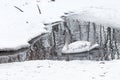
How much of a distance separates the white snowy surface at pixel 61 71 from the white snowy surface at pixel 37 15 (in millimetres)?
4053

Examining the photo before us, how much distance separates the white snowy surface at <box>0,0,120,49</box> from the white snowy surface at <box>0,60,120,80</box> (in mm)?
4053

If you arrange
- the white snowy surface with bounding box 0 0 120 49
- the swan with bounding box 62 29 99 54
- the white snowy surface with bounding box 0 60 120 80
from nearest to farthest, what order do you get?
the white snowy surface with bounding box 0 60 120 80 → the swan with bounding box 62 29 99 54 → the white snowy surface with bounding box 0 0 120 49

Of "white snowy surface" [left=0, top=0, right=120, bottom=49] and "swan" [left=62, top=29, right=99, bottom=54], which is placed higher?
"white snowy surface" [left=0, top=0, right=120, bottom=49]

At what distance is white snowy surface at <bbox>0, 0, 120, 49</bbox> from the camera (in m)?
16.0

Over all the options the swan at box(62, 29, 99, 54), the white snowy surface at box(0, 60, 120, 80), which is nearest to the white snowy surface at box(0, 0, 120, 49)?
the swan at box(62, 29, 99, 54)

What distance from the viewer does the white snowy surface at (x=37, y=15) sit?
52.4 ft

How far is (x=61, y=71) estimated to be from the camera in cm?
871

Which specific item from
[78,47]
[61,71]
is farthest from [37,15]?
[61,71]

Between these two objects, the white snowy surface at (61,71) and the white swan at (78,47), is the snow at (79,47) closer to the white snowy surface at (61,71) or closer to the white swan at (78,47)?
the white swan at (78,47)

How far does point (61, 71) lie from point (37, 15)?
1274 cm

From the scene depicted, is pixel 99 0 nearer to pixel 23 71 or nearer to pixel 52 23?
pixel 52 23

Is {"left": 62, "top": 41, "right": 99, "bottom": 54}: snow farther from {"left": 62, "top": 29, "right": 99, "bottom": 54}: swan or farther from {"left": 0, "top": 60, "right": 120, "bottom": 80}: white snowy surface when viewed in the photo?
{"left": 0, "top": 60, "right": 120, "bottom": 80}: white snowy surface

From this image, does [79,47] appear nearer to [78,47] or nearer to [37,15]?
[78,47]

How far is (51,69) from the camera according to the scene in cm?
899
